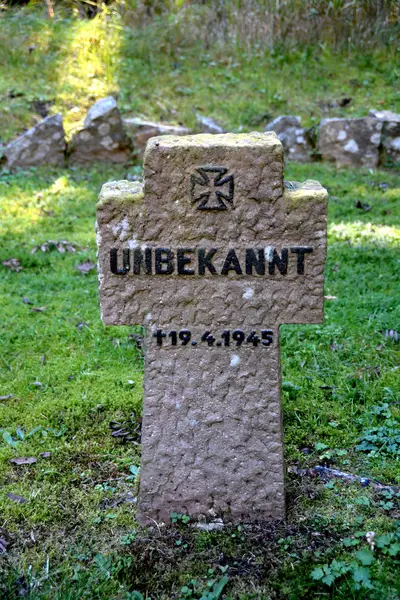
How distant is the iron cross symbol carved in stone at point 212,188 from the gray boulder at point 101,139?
6.60 m

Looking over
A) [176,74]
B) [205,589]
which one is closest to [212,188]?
[205,589]

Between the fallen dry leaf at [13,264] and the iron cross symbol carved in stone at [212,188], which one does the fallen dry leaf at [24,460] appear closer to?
the iron cross symbol carved in stone at [212,188]

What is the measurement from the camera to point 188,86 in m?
10.7

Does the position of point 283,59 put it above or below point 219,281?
below

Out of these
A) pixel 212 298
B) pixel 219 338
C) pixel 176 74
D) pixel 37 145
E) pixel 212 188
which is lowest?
pixel 37 145

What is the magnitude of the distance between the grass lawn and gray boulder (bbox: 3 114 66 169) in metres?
2.42

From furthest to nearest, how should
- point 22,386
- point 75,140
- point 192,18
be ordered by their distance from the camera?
1. point 192,18
2. point 75,140
3. point 22,386

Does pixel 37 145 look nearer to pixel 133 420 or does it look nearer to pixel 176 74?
pixel 176 74

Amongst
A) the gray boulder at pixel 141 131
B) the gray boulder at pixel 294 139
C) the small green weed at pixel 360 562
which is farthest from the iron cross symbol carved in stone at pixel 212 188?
the gray boulder at pixel 294 139

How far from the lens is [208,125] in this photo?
32.0 feet

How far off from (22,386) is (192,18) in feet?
28.2

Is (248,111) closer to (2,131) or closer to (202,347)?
(2,131)

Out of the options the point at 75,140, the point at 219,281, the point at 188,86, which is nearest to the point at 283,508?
the point at 219,281

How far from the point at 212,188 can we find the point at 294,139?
692 centimetres
